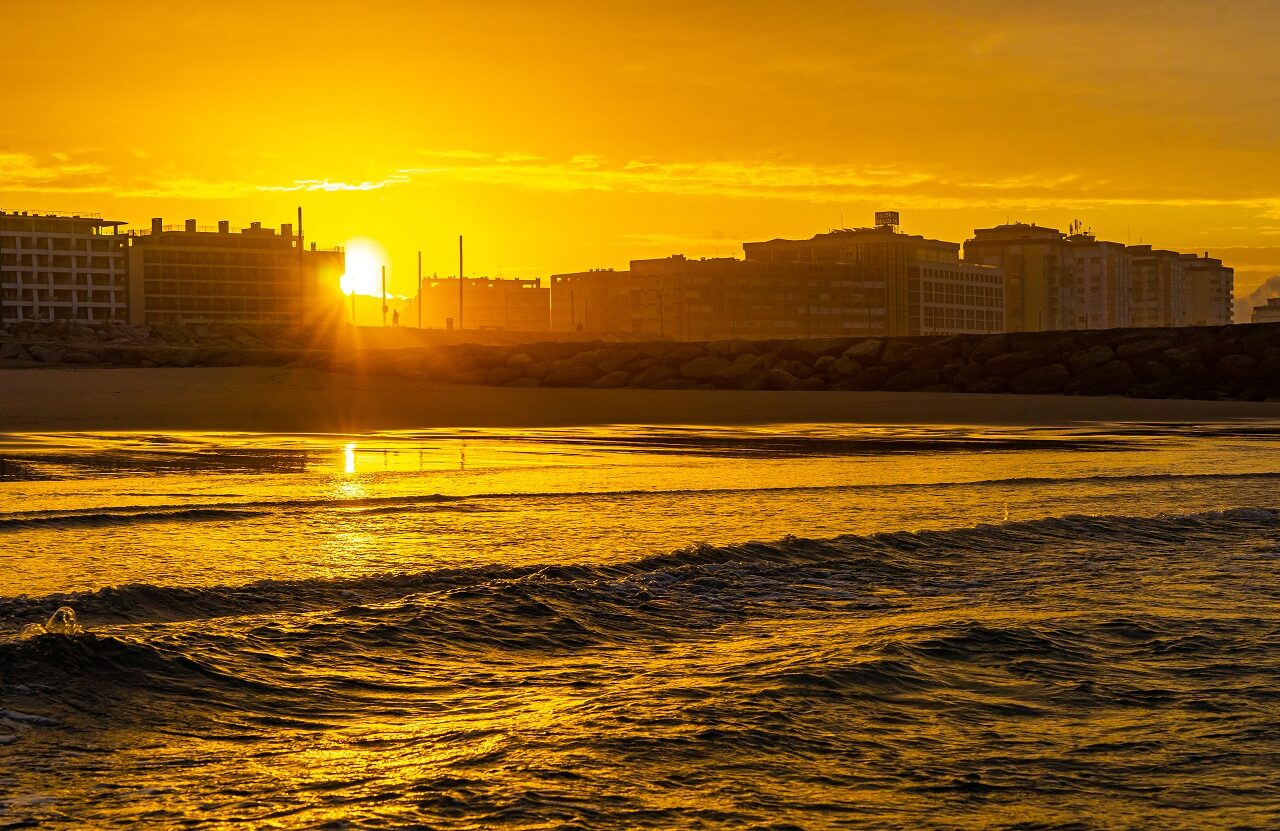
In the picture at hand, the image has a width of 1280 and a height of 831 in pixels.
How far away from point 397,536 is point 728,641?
2.87 meters

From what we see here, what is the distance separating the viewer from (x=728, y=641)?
20.5 feet

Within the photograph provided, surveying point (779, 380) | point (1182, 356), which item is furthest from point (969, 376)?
point (1182, 356)

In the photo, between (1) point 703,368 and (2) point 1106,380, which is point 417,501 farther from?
(1) point 703,368

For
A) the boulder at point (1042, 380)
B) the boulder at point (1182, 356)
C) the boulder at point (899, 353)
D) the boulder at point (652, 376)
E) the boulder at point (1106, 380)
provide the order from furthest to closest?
the boulder at point (652, 376) → the boulder at point (899, 353) → the boulder at point (1042, 380) → the boulder at point (1182, 356) → the boulder at point (1106, 380)

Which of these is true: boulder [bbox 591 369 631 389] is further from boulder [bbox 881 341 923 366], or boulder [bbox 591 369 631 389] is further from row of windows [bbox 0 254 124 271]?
row of windows [bbox 0 254 124 271]

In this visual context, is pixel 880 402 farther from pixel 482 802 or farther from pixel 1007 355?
pixel 482 802

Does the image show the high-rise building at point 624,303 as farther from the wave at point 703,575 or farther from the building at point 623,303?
the wave at point 703,575

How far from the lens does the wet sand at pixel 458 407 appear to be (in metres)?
20.4

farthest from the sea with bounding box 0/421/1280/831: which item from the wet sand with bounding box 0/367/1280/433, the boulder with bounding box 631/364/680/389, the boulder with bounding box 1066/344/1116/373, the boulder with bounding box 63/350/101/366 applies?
the boulder with bounding box 63/350/101/366

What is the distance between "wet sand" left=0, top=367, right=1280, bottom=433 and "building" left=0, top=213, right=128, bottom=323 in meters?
111

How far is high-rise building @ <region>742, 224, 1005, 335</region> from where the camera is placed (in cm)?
18353

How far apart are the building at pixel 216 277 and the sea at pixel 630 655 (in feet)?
436

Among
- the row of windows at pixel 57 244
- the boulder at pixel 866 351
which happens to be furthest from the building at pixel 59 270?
the boulder at pixel 866 351

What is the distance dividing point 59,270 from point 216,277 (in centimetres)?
1554
